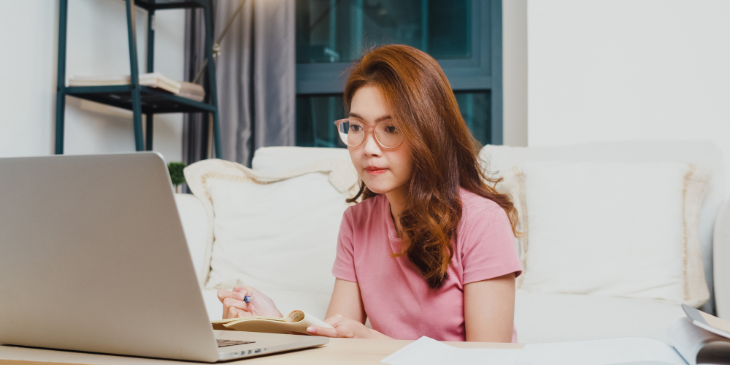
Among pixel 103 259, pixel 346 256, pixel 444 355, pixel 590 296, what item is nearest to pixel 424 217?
pixel 346 256

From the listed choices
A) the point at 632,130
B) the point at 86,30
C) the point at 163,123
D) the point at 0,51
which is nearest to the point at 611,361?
the point at 632,130

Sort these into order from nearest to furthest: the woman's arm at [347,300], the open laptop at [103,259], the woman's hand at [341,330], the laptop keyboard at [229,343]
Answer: the open laptop at [103,259]
the laptop keyboard at [229,343]
the woman's hand at [341,330]
the woman's arm at [347,300]

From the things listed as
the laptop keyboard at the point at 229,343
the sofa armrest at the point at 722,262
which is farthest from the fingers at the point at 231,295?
the sofa armrest at the point at 722,262

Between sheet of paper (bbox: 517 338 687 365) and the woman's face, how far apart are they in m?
0.40

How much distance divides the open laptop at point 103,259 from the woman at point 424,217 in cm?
32

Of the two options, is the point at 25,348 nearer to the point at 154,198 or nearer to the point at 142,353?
the point at 142,353

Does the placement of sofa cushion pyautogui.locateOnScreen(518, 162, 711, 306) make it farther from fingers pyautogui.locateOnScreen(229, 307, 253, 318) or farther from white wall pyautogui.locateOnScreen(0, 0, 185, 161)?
white wall pyautogui.locateOnScreen(0, 0, 185, 161)

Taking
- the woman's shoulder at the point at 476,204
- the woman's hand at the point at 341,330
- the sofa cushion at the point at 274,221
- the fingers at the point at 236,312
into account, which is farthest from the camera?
the sofa cushion at the point at 274,221

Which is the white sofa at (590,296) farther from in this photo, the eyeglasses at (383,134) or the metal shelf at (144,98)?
the eyeglasses at (383,134)

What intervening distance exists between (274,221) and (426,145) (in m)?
0.91

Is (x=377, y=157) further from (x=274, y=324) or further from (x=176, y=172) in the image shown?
(x=176, y=172)

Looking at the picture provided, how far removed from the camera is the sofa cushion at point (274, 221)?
161 centimetres

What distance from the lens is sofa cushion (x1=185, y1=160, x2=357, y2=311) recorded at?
1609 millimetres

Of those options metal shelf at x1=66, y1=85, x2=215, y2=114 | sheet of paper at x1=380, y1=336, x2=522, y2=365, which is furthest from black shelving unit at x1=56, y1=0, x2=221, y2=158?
sheet of paper at x1=380, y1=336, x2=522, y2=365
